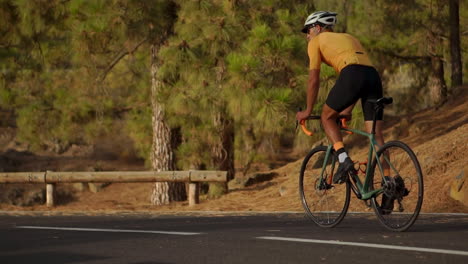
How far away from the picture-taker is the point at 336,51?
23.9ft

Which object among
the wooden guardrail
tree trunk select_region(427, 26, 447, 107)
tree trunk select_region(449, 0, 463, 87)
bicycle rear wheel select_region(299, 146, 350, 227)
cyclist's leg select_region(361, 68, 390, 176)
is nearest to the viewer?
cyclist's leg select_region(361, 68, 390, 176)

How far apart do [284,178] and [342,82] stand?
10.7 metres

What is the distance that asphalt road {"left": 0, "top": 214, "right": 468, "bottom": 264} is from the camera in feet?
18.5

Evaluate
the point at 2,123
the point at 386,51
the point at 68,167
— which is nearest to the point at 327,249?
the point at 386,51

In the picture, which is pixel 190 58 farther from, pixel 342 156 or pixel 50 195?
pixel 342 156

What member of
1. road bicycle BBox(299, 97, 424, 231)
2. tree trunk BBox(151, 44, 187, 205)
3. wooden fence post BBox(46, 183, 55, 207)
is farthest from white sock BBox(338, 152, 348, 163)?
tree trunk BBox(151, 44, 187, 205)

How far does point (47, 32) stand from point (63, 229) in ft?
37.0

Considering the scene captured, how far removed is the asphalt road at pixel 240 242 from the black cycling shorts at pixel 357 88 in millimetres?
1083

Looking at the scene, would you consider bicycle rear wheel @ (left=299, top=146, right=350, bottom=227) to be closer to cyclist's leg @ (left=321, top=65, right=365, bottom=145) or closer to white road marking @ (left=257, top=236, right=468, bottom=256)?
cyclist's leg @ (left=321, top=65, right=365, bottom=145)

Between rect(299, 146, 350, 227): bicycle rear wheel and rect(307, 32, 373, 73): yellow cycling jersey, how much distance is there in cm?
87

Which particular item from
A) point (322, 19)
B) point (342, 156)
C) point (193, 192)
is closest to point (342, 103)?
point (342, 156)

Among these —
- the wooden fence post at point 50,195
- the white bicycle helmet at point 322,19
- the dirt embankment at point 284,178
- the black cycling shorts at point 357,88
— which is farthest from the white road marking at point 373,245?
the wooden fence post at point 50,195

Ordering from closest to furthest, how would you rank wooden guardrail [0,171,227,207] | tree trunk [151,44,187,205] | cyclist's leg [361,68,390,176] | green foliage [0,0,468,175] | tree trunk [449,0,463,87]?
cyclist's leg [361,68,390,176]
wooden guardrail [0,171,227,207]
green foliage [0,0,468,175]
tree trunk [151,44,187,205]
tree trunk [449,0,463,87]

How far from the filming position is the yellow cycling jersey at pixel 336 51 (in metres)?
7.23
